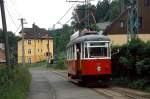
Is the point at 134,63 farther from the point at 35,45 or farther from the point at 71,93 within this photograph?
the point at 35,45

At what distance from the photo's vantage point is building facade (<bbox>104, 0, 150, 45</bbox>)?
67031 millimetres

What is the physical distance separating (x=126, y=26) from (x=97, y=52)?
47.2 meters

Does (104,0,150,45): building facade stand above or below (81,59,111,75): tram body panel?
above

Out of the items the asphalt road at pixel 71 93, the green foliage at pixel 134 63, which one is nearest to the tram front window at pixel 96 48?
the green foliage at pixel 134 63

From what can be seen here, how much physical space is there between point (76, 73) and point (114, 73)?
2681mm

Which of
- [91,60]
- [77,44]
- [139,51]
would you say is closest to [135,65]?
[139,51]

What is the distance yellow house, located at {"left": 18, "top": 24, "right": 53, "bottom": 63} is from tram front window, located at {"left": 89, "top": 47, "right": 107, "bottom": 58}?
103914 mm

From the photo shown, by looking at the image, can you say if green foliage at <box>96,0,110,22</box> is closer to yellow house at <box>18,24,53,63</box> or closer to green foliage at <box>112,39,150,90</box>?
yellow house at <box>18,24,53,63</box>

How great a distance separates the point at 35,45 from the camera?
139 metres

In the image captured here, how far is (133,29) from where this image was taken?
111ft

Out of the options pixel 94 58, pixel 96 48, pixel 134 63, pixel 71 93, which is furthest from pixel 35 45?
pixel 71 93

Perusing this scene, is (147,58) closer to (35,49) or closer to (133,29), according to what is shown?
(133,29)

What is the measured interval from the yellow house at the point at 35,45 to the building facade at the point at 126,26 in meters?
55.1

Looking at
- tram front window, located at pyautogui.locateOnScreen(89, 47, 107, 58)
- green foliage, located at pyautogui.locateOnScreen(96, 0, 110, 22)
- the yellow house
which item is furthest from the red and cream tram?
green foliage, located at pyautogui.locateOnScreen(96, 0, 110, 22)
